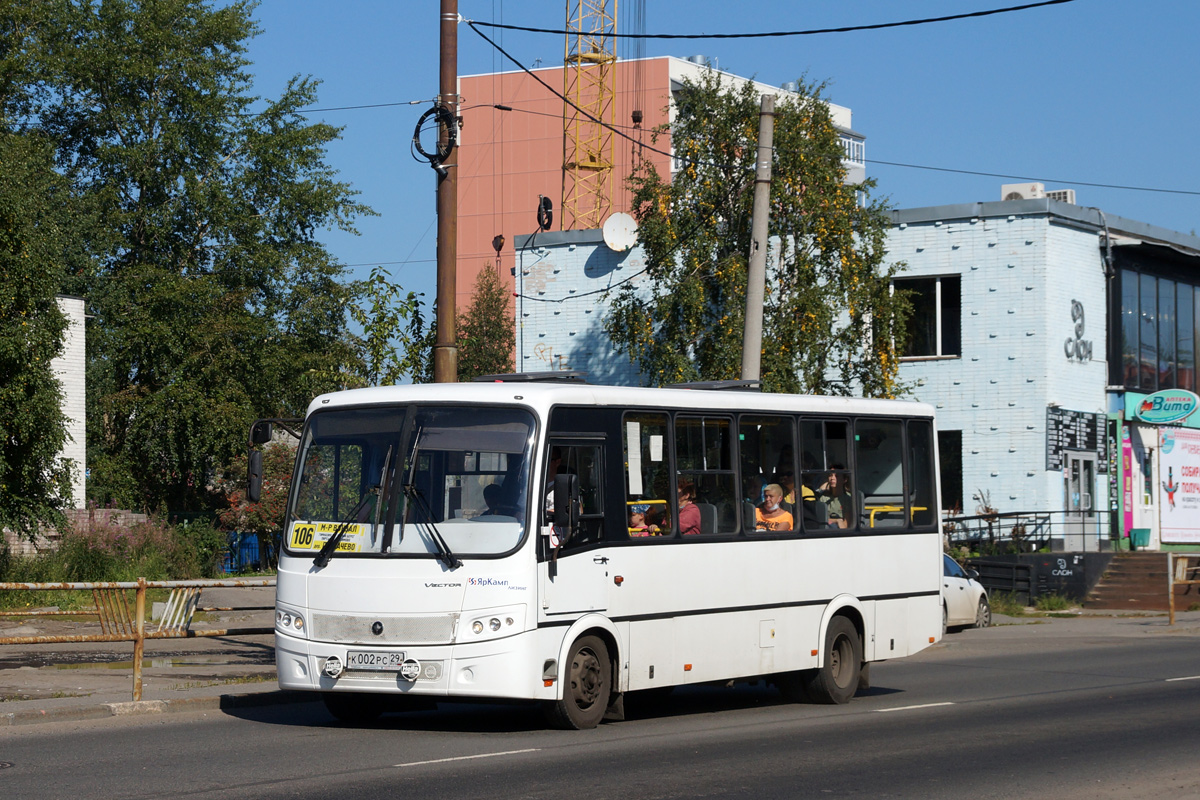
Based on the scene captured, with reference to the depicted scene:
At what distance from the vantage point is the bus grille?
1108 cm

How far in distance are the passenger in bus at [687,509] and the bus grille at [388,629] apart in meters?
2.54

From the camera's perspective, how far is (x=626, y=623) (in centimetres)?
1203

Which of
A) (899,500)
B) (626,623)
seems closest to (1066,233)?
(899,500)

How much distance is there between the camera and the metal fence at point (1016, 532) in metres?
33.0

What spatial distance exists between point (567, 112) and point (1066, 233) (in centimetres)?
5422

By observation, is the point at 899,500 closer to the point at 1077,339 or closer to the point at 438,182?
the point at 438,182

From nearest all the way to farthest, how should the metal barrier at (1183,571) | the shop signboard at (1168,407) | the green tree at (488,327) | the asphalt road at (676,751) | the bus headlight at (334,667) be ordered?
the asphalt road at (676,751) < the bus headlight at (334,667) < the metal barrier at (1183,571) < the shop signboard at (1168,407) < the green tree at (488,327)

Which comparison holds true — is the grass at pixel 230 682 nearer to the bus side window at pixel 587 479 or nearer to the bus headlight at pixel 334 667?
the bus headlight at pixel 334 667

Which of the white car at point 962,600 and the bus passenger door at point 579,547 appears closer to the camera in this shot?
the bus passenger door at point 579,547

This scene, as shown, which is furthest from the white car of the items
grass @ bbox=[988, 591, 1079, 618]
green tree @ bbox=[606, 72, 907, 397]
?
green tree @ bbox=[606, 72, 907, 397]

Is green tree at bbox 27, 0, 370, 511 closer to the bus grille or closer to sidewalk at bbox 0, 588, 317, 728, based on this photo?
sidewalk at bbox 0, 588, 317, 728

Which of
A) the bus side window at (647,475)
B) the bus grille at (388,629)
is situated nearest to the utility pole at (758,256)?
the bus side window at (647,475)

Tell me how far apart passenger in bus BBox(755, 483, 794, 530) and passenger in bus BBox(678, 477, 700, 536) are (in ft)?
3.01

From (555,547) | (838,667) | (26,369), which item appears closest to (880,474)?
(838,667)
